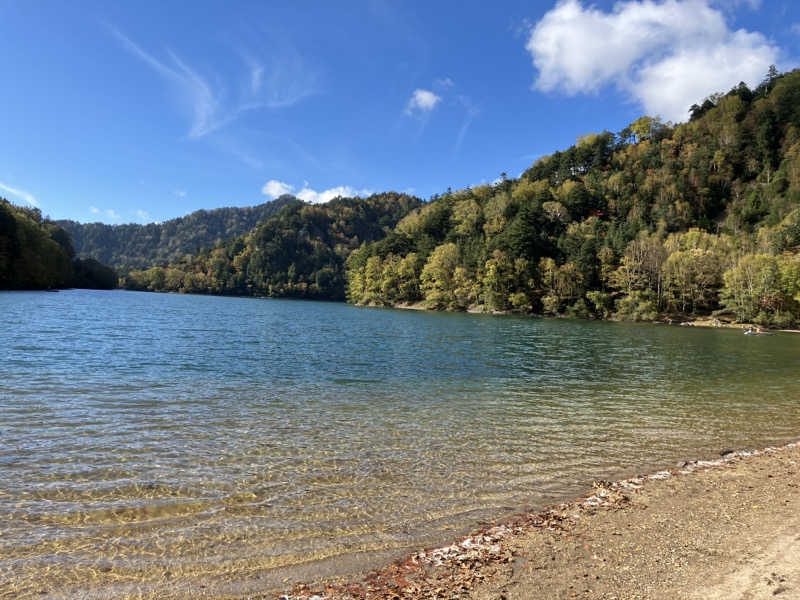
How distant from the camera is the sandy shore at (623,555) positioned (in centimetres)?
515

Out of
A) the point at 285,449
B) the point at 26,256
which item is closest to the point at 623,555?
the point at 285,449

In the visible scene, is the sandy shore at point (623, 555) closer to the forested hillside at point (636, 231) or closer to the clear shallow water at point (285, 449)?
the clear shallow water at point (285, 449)

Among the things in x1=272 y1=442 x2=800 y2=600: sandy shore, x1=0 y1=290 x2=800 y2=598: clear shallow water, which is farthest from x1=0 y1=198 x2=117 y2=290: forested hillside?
x1=272 y1=442 x2=800 y2=600: sandy shore

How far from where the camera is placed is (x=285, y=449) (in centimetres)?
1057

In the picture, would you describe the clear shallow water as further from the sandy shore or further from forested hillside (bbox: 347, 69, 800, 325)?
forested hillside (bbox: 347, 69, 800, 325)

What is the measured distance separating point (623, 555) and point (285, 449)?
761 centimetres

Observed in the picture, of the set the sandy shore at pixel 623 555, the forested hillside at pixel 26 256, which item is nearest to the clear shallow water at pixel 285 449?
the sandy shore at pixel 623 555

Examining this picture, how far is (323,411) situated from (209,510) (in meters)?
6.80

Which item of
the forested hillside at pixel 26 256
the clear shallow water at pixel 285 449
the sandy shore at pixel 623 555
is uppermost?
the forested hillside at pixel 26 256

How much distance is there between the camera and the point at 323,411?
46.6 ft

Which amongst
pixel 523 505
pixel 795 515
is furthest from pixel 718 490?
pixel 523 505

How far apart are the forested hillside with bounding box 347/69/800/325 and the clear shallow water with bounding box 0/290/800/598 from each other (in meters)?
72.1

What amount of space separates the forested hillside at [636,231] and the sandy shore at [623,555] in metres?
85.5

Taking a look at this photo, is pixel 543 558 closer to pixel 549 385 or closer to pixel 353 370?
pixel 549 385
